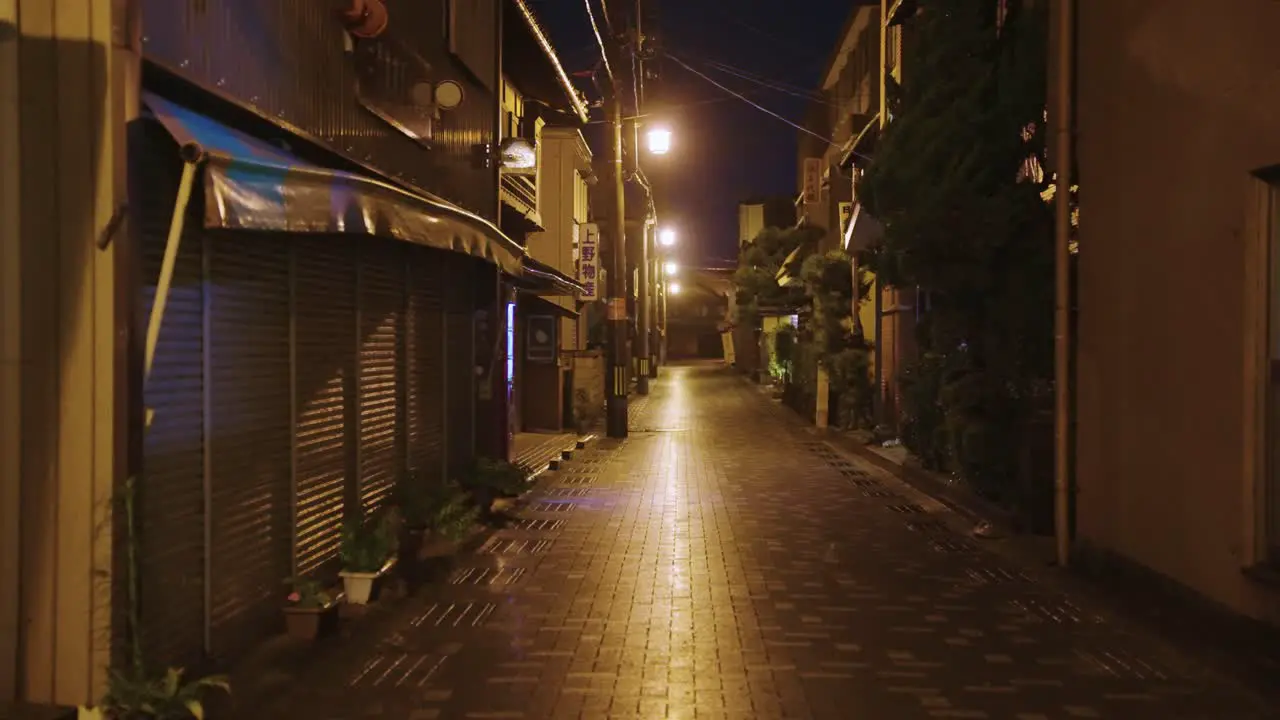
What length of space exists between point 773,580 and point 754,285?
27258 millimetres

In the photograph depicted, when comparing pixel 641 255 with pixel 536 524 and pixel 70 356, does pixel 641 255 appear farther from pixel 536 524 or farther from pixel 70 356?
pixel 70 356

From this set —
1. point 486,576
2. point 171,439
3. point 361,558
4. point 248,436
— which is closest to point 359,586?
point 361,558

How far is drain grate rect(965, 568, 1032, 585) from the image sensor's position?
923cm

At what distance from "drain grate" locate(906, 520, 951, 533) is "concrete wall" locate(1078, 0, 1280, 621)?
2421 millimetres

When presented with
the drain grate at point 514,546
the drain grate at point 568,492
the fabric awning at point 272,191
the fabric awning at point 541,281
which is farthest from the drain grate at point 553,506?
the fabric awning at point 272,191

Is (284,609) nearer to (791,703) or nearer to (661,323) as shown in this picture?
(791,703)

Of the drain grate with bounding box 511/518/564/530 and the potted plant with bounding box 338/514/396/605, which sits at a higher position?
the potted plant with bounding box 338/514/396/605

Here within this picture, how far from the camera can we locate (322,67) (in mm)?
8312

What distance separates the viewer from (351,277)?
887cm

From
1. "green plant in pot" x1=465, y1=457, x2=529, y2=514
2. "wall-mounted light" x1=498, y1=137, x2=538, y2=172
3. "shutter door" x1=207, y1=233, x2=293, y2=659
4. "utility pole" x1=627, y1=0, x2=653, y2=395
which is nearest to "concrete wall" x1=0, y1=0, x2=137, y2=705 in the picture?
"shutter door" x1=207, y1=233, x2=293, y2=659

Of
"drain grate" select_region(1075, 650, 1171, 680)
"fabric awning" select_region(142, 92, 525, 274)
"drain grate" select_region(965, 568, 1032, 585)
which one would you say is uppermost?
"fabric awning" select_region(142, 92, 525, 274)

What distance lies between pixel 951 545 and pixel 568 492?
19.5 feet

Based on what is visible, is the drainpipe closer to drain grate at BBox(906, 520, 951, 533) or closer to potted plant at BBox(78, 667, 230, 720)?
drain grate at BBox(906, 520, 951, 533)

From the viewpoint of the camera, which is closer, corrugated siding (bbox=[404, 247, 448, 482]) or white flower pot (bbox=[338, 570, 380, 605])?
white flower pot (bbox=[338, 570, 380, 605])
